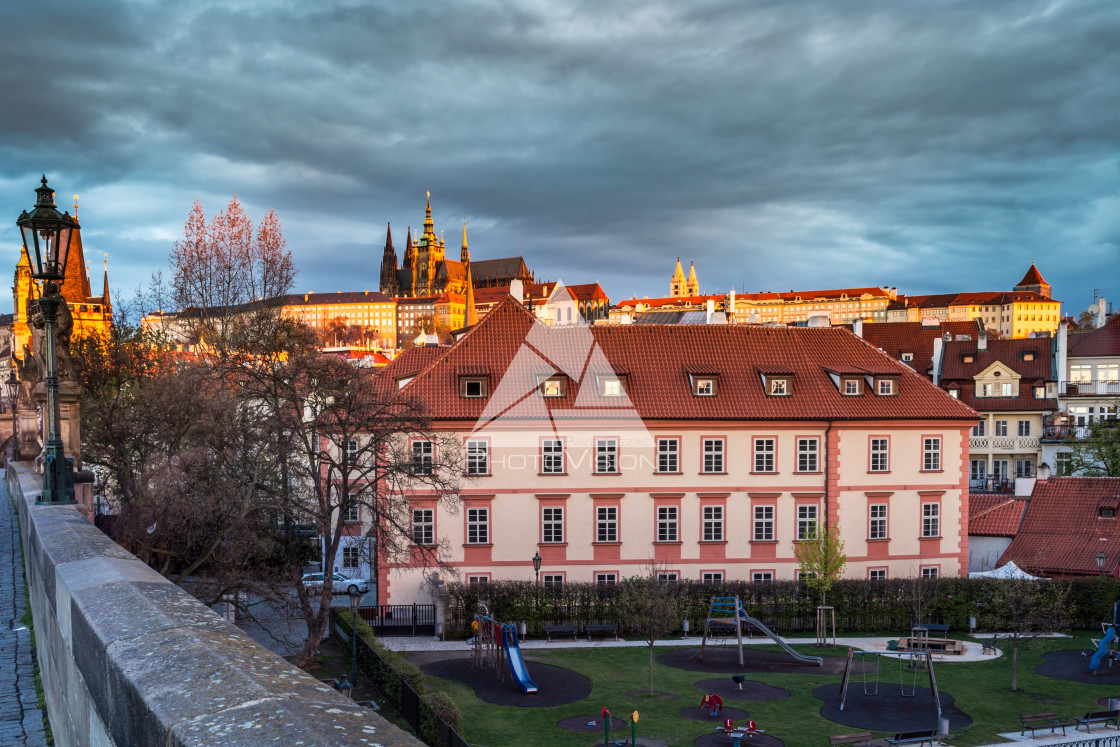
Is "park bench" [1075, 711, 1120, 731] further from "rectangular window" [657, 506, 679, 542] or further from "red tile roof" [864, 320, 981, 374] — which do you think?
"red tile roof" [864, 320, 981, 374]

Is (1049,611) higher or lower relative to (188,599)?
lower

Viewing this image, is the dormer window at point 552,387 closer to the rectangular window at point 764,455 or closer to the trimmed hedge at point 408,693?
the rectangular window at point 764,455

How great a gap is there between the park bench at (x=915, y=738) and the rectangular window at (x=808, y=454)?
52.1ft

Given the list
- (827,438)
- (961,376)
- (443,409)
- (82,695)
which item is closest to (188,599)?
(82,695)

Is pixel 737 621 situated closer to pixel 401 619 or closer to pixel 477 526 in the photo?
pixel 477 526

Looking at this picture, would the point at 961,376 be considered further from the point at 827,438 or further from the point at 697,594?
the point at 697,594

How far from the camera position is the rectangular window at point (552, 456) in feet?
116

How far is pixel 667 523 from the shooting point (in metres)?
35.8

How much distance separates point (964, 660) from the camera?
30969 mm

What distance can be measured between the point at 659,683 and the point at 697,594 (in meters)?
7.19

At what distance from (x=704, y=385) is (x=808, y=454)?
5.16 metres

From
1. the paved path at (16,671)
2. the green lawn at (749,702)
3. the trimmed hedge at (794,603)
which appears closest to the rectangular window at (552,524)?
the trimmed hedge at (794,603)

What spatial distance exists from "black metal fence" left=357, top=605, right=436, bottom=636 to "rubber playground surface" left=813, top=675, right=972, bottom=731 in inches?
569

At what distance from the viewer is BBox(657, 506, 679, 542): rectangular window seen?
35812 millimetres
